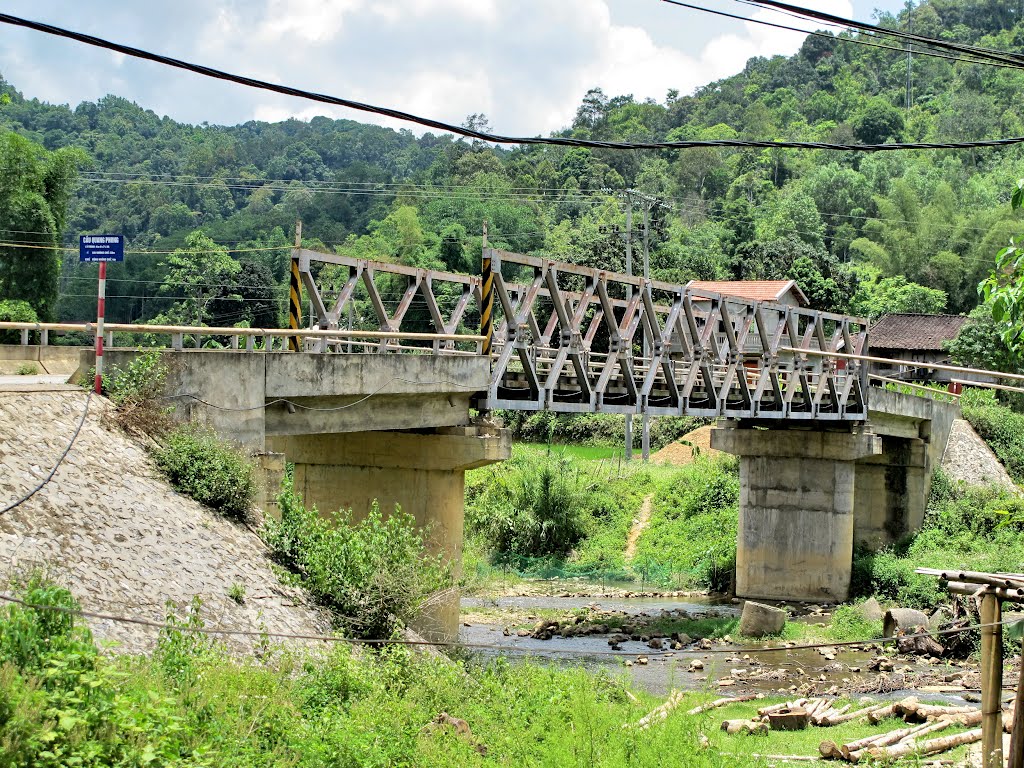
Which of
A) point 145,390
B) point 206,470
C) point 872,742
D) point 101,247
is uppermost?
point 101,247

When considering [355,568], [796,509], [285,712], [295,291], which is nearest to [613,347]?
[295,291]

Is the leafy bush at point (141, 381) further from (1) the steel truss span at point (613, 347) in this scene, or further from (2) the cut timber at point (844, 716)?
(2) the cut timber at point (844, 716)

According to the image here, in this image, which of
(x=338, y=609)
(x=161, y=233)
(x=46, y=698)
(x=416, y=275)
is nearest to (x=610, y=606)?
(x=416, y=275)

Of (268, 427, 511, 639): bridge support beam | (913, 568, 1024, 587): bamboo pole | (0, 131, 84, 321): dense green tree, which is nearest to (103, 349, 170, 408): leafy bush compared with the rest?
(268, 427, 511, 639): bridge support beam

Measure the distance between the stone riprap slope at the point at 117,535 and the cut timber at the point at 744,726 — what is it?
6.90 meters

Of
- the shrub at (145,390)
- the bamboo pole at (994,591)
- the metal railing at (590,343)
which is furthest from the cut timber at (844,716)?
the shrub at (145,390)

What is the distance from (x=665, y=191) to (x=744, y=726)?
364ft

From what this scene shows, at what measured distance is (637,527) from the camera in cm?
4706

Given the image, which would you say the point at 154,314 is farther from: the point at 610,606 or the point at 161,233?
the point at 610,606

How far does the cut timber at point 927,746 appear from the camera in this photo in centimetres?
1670

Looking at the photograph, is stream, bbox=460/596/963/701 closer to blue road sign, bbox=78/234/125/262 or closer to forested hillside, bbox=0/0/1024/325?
blue road sign, bbox=78/234/125/262

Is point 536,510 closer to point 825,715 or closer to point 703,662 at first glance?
point 703,662

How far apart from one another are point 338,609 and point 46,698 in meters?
6.39

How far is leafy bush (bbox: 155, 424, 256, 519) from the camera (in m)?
16.3
